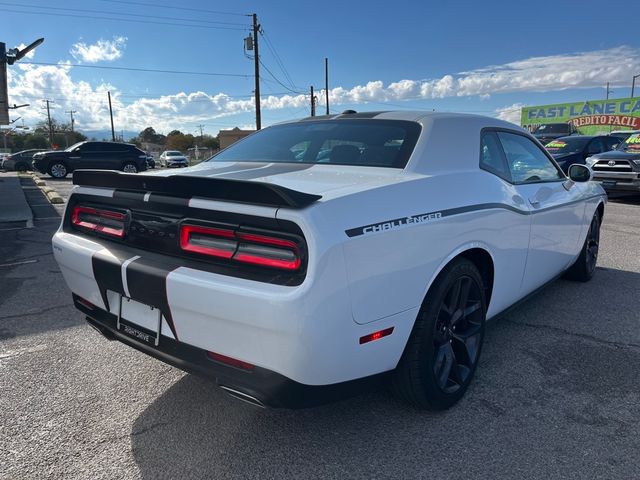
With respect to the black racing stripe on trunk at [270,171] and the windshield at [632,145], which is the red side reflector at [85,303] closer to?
the black racing stripe on trunk at [270,171]

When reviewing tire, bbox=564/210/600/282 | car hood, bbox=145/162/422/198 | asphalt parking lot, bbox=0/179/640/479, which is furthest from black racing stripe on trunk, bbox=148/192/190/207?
tire, bbox=564/210/600/282

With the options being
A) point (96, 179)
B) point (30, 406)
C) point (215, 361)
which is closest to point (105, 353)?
point (30, 406)

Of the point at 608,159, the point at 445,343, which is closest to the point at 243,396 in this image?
the point at 445,343

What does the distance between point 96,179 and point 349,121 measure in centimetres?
162

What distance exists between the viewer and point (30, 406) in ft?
8.57

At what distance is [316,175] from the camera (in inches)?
99.6

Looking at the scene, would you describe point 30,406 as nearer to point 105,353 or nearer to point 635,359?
point 105,353

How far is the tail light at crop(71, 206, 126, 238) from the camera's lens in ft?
8.14

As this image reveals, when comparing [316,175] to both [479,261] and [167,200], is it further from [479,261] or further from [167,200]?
[479,261]

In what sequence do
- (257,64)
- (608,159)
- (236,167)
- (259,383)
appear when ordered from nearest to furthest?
(259,383), (236,167), (608,159), (257,64)

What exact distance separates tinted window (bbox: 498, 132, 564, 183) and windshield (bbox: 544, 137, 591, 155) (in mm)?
10261

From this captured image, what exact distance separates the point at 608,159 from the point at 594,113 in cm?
2671

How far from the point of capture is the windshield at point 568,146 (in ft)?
42.9

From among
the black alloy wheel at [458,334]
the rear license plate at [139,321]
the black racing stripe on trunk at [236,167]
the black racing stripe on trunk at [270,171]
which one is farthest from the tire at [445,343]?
the black racing stripe on trunk at [236,167]
